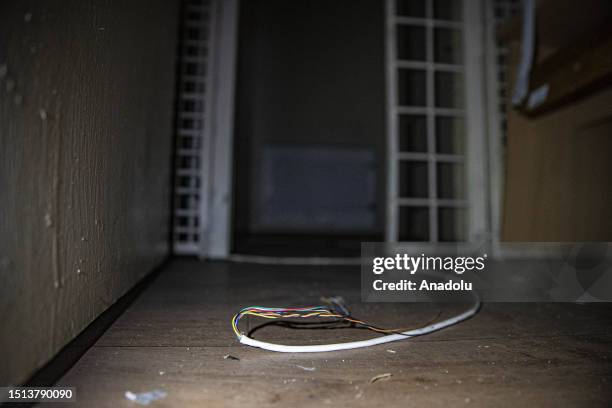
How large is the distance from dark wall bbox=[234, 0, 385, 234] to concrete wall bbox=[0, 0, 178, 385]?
297 cm

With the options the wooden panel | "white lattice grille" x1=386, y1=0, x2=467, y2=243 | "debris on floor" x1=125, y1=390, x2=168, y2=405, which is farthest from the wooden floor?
"white lattice grille" x1=386, y1=0, x2=467, y2=243

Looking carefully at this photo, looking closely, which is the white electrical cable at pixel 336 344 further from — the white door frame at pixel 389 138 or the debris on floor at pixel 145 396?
the white door frame at pixel 389 138

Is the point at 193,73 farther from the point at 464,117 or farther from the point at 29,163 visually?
the point at 29,163

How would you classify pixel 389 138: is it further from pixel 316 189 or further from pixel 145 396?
pixel 316 189

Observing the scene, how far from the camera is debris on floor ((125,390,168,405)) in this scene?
39cm

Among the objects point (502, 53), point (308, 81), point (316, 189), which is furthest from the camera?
point (308, 81)

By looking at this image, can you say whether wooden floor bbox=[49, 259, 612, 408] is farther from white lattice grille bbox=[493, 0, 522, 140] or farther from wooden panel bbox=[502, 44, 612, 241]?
white lattice grille bbox=[493, 0, 522, 140]

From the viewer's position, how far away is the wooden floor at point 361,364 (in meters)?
0.41

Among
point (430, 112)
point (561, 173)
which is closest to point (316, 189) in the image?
point (430, 112)

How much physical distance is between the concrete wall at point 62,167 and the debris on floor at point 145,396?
10 cm

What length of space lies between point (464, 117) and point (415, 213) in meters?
0.59

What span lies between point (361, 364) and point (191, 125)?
1507mm

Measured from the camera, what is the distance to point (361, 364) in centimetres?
50

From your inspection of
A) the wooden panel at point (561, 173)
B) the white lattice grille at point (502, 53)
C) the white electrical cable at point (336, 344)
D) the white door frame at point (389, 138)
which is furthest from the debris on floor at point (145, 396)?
the white lattice grille at point (502, 53)
